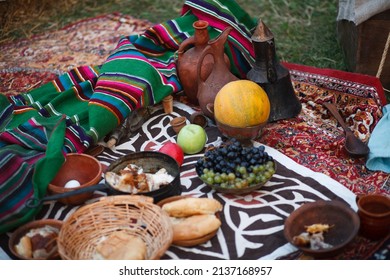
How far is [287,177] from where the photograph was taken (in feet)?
9.49

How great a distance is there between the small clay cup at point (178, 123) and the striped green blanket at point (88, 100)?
25 cm

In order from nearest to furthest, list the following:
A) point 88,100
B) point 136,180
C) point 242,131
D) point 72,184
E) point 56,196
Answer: point 56,196 < point 136,180 < point 72,184 < point 242,131 < point 88,100

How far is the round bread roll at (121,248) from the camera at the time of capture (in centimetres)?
223

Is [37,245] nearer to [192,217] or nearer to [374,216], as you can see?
[192,217]

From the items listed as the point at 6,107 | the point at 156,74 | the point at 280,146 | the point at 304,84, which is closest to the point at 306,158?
the point at 280,146

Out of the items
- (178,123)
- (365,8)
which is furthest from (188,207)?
(365,8)

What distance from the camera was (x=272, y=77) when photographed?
10.7ft

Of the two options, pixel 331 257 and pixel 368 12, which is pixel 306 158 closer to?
pixel 331 257

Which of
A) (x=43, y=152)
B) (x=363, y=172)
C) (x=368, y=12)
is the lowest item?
(x=363, y=172)

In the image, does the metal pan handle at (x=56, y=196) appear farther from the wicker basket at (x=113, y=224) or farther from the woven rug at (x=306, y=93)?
the woven rug at (x=306, y=93)

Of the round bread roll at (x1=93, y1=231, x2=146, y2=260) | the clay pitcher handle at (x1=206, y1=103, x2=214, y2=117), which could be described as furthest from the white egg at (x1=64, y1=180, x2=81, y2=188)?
the clay pitcher handle at (x1=206, y1=103, x2=214, y2=117)

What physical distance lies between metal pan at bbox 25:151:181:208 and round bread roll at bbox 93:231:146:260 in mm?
284

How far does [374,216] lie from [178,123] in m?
1.43

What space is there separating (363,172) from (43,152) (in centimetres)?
179
